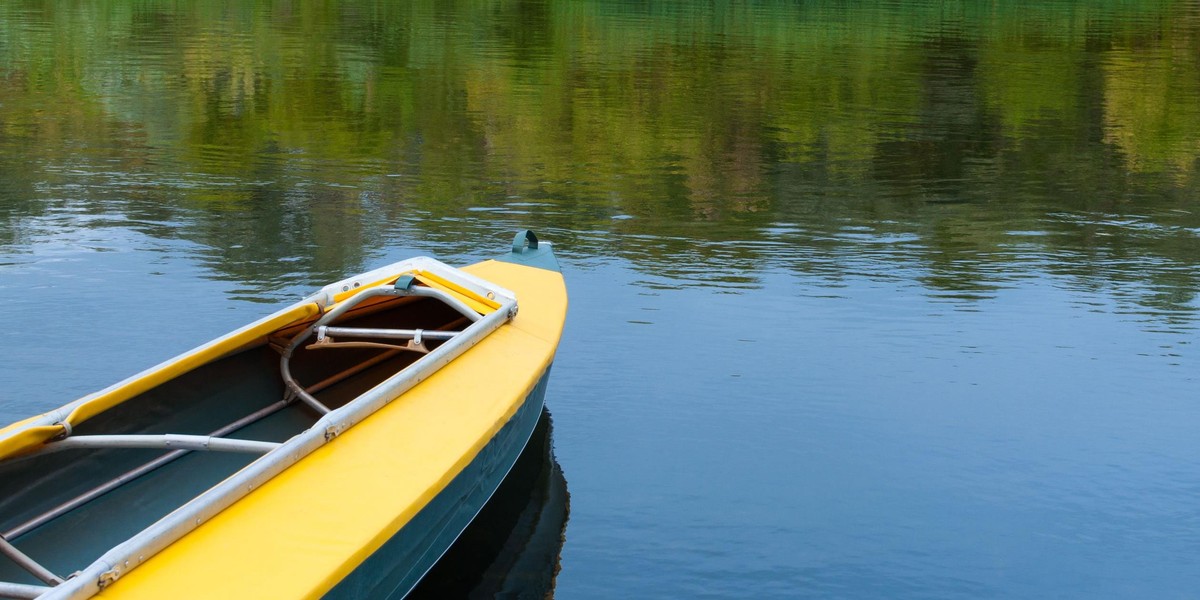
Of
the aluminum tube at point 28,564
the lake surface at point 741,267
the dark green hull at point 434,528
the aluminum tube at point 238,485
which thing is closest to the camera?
the aluminum tube at point 238,485

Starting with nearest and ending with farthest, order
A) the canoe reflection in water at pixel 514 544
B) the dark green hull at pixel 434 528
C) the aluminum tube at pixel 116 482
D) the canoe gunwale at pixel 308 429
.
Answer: the canoe gunwale at pixel 308 429 < the dark green hull at pixel 434 528 < the aluminum tube at pixel 116 482 < the canoe reflection in water at pixel 514 544

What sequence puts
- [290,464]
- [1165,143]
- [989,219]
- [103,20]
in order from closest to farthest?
[290,464], [989,219], [1165,143], [103,20]

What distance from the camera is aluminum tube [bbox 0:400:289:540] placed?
6.93 m

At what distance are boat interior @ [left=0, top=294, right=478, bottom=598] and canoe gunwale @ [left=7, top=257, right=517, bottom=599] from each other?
7.6 inches

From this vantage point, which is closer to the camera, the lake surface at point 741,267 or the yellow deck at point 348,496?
the yellow deck at point 348,496

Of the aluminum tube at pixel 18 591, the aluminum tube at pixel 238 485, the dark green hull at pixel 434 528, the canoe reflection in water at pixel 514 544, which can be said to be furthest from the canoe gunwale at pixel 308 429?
the canoe reflection in water at pixel 514 544

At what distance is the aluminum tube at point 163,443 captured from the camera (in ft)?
23.0

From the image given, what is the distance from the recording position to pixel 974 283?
16.1m

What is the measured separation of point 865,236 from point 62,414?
Answer: 45.3 feet

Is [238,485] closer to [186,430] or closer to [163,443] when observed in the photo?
[163,443]

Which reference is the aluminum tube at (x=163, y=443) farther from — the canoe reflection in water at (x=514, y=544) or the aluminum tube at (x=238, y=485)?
the canoe reflection in water at (x=514, y=544)

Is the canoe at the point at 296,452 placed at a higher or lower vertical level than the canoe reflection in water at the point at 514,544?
higher

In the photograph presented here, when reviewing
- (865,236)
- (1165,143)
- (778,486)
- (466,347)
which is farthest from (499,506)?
(1165,143)

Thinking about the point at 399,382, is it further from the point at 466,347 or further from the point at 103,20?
the point at 103,20
